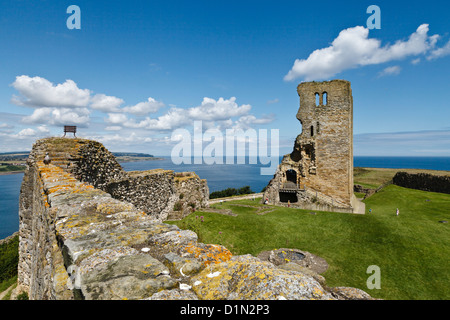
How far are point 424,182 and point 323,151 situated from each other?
15019 millimetres

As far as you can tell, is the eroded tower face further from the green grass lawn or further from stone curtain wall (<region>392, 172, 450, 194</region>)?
stone curtain wall (<region>392, 172, 450, 194</region>)

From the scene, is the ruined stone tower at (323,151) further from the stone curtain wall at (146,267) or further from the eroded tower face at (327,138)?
the stone curtain wall at (146,267)

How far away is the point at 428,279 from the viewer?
9547 mm

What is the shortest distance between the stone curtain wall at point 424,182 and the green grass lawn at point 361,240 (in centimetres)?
825

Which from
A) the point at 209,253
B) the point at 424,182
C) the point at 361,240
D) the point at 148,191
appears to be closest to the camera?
the point at 209,253

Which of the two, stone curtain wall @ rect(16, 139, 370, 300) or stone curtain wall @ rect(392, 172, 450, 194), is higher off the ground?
stone curtain wall @ rect(16, 139, 370, 300)

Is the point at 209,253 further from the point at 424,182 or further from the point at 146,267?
the point at 424,182

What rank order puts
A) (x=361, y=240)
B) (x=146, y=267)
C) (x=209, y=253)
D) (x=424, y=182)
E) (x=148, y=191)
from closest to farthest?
(x=146, y=267) < (x=209, y=253) < (x=148, y=191) < (x=361, y=240) < (x=424, y=182)

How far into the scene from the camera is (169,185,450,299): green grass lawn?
959 cm

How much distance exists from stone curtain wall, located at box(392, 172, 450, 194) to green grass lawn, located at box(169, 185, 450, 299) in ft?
27.1

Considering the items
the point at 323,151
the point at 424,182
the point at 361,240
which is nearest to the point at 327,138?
the point at 323,151

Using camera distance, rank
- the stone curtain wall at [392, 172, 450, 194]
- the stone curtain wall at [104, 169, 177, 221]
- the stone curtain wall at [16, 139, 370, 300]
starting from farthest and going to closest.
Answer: the stone curtain wall at [392, 172, 450, 194]
the stone curtain wall at [104, 169, 177, 221]
the stone curtain wall at [16, 139, 370, 300]

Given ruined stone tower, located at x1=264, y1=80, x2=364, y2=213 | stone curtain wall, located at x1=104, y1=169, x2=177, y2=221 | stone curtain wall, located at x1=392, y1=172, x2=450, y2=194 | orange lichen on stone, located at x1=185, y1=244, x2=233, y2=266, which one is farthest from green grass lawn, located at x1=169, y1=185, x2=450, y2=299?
stone curtain wall, located at x1=392, y1=172, x2=450, y2=194

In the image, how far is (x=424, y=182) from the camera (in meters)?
27.5
